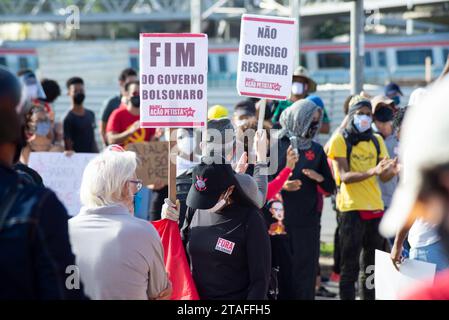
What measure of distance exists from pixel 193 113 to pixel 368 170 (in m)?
2.48

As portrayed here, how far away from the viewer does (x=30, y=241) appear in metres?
2.90

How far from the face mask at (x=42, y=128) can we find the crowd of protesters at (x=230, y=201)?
3 cm

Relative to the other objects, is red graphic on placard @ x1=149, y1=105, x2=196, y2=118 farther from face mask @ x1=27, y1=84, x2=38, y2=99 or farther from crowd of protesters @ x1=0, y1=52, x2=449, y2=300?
face mask @ x1=27, y1=84, x2=38, y2=99

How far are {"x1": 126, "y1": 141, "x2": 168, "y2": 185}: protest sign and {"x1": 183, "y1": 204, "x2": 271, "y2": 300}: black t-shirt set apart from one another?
460 centimetres

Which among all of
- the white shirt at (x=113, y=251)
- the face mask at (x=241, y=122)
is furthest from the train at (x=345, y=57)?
the white shirt at (x=113, y=251)

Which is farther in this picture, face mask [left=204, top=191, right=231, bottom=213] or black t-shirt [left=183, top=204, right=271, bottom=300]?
face mask [left=204, top=191, right=231, bottom=213]

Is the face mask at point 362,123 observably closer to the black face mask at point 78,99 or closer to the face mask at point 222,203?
the face mask at point 222,203

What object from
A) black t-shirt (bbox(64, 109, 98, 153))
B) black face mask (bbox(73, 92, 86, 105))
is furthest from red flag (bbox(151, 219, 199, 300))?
black face mask (bbox(73, 92, 86, 105))

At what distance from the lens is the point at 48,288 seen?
117 inches

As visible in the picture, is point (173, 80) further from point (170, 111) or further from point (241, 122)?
point (241, 122)

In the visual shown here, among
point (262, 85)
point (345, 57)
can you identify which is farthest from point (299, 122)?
point (345, 57)

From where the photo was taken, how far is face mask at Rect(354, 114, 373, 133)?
340 inches

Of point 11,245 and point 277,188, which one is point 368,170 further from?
point 11,245
